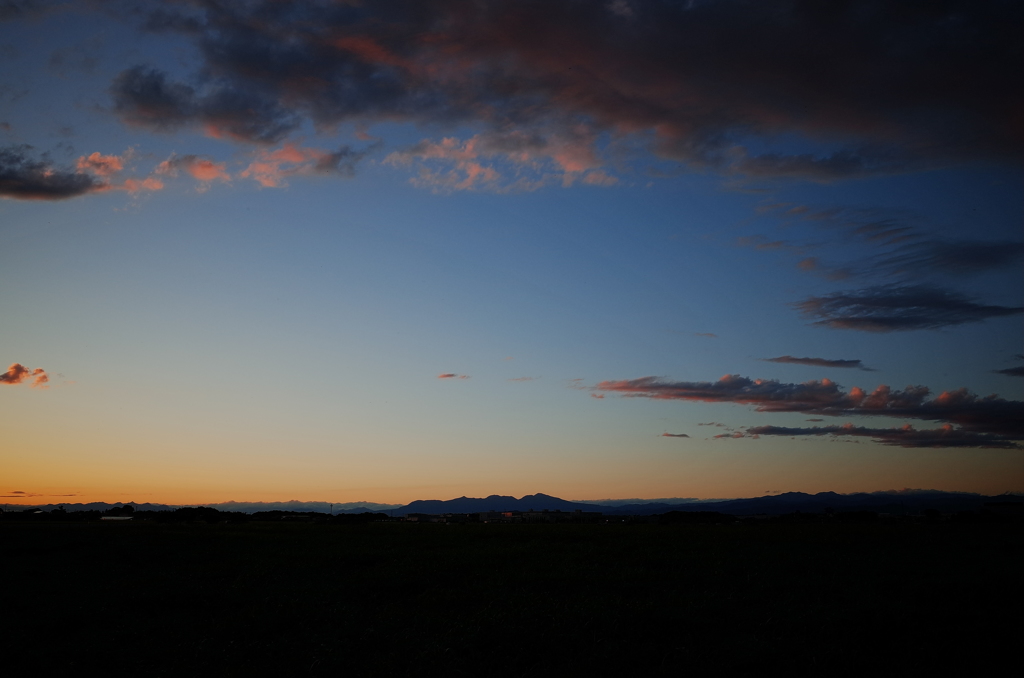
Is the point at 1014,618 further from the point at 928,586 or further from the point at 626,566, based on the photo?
the point at 626,566

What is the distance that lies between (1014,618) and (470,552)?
24.8 meters

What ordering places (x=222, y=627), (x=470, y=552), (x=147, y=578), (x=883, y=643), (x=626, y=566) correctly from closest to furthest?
1. (x=883, y=643)
2. (x=222, y=627)
3. (x=147, y=578)
4. (x=626, y=566)
5. (x=470, y=552)

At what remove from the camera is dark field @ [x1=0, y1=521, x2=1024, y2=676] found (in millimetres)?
17578

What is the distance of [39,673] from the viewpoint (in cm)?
1670

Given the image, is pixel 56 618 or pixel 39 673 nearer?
pixel 39 673

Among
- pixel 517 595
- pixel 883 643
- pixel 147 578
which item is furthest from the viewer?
pixel 147 578

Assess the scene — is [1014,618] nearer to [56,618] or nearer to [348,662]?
[348,662]

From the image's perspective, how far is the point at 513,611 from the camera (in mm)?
22016

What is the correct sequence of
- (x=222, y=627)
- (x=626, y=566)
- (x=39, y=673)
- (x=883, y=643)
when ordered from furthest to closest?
(x=626, y=566) → (x=222, y=627) → (x=883, y=643) → (x=39, y=673)

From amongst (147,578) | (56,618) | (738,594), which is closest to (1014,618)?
(738,594)

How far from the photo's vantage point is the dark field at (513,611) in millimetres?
17578

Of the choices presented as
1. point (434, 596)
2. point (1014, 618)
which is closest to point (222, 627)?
point (434, 596)

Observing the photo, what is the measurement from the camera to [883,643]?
18.8 meters

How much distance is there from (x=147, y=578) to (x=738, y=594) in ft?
84.4
